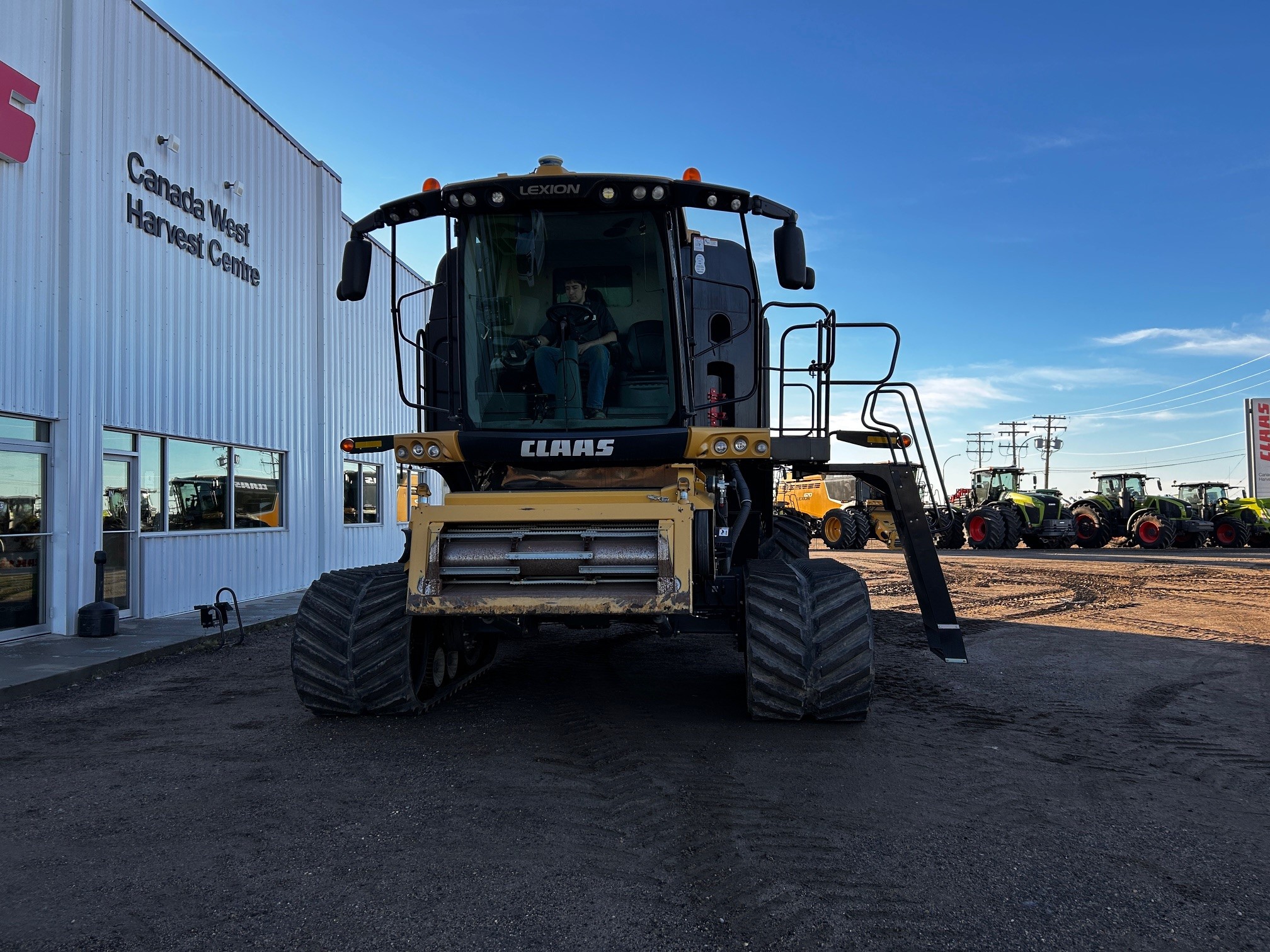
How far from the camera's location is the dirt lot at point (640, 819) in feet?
10.1

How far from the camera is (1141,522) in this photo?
95.8 feet

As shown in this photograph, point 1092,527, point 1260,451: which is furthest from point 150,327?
point 1260,451

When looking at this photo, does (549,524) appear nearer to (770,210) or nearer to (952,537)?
(770,210)

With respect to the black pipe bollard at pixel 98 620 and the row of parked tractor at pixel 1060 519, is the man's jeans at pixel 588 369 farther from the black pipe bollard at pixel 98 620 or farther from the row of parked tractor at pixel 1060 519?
the row of parked tractor at pixel 1060 519

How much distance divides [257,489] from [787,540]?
9299 millimetres

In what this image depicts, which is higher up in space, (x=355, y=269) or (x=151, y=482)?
(x=355, y=269)

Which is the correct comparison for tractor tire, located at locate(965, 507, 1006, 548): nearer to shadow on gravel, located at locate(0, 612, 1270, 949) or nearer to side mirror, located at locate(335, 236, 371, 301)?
shadow on gravel, located at locate(0, 612, 1270, 949)

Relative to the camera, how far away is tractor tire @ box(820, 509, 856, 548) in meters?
30.2

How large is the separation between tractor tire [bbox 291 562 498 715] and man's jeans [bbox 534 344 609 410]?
63.3 inches

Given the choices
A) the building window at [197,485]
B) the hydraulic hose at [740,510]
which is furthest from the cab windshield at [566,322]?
the building window at [197,485]

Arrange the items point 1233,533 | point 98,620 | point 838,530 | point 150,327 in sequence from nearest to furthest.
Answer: point 98,620
point 150,327
point 838,530
point 1233,533

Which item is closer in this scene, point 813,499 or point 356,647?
point 356,647

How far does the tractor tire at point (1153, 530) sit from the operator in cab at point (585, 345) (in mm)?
28127

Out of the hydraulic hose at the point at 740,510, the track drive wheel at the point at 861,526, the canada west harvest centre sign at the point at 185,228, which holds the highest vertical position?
the canada west harvest centre sign at the point at 185,228
